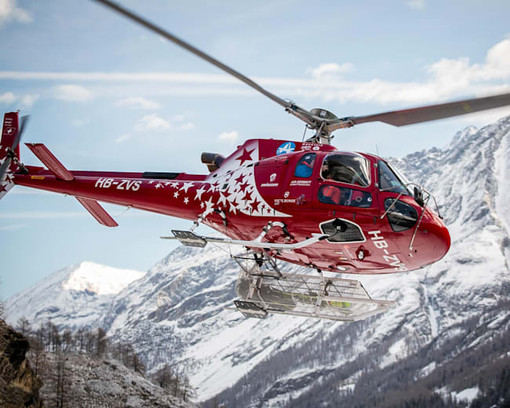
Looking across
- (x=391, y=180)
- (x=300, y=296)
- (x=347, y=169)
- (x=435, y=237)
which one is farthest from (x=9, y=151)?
(x=435, y=237)

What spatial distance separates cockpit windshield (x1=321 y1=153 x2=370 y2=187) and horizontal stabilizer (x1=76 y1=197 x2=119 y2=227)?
12113 mm

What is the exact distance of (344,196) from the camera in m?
19.8

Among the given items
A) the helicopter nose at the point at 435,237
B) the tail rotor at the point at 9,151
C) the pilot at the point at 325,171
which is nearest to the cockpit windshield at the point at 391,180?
the helicopter nose at the point at 435,237

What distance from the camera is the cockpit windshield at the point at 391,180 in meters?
19.6

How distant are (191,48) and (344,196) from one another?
22.0 ft

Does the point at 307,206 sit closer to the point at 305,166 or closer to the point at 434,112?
the point at 305,166

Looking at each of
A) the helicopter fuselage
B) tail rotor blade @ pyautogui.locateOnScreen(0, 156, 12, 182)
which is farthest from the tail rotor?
the helicopter fuselage

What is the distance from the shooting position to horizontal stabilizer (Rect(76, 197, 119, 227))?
91.0ft

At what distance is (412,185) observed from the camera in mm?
19953

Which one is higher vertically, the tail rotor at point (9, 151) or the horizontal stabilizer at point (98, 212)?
the tail rotor at point (9, 151)

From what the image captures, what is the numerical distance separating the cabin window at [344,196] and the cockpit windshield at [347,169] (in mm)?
299

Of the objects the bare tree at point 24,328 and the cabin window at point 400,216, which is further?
the bare tree at point 24,328

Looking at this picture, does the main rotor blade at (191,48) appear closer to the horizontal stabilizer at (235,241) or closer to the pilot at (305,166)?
the pilot at (305,166)

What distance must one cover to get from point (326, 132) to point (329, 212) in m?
3.88
